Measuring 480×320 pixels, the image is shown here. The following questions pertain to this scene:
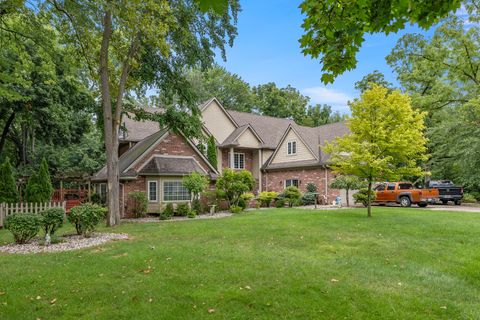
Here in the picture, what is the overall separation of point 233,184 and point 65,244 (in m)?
10.7

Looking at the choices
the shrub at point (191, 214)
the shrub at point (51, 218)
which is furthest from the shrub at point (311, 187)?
the shrub at point (51, 218)

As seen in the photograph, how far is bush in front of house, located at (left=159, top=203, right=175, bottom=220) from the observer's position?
690 inches

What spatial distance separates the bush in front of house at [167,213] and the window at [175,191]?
3.20 feet

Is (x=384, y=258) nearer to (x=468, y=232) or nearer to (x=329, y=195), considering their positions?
(x=468, y=232)

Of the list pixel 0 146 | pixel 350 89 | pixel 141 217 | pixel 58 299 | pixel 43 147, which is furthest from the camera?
pixel 350 89

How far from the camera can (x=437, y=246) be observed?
9.17 metres

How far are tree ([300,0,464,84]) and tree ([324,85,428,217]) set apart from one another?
10137mm

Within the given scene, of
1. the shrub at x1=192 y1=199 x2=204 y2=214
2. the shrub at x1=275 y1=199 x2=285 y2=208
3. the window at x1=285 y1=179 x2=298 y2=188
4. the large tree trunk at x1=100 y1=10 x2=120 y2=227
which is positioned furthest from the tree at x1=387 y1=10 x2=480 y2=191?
the large tree trunk at x1=100 y1=10 x2=120 y2=227

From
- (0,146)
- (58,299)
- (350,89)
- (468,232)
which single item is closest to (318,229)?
(468,232)

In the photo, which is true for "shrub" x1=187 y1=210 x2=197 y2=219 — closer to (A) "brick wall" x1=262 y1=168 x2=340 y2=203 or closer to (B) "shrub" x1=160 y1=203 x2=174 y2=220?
(B) "shrub" x1=160 y1=203 x2=174 y2=220

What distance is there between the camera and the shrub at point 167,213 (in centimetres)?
1752

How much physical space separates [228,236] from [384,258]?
4744 millimetres

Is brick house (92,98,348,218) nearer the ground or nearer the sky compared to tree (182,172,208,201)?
nearer the sky

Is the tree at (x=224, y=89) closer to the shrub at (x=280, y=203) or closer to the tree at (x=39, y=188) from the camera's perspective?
the shrub at (x=280, y=203)
